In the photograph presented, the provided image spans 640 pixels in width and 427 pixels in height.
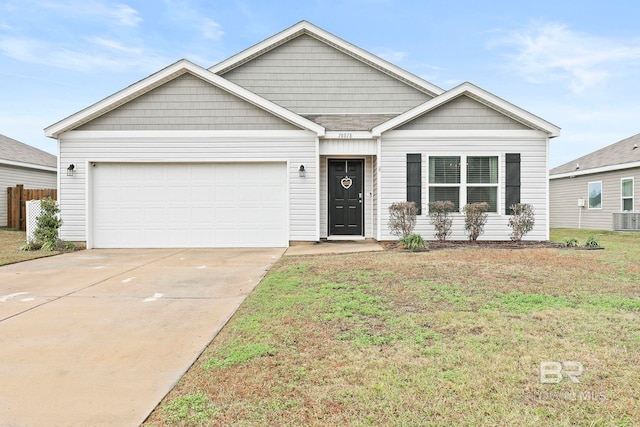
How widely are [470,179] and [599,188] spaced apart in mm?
10659

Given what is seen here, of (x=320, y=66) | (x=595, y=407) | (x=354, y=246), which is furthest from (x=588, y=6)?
(x=595, y=407)

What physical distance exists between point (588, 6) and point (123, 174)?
15391 mm

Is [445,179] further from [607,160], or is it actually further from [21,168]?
[21,168]

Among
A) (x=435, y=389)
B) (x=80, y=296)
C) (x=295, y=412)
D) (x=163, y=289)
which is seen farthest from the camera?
(x=163, y=289)

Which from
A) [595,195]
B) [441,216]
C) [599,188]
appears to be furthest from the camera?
[595,195]

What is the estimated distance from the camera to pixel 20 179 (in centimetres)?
1702

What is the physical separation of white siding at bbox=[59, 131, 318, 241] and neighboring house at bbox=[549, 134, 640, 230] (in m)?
13.2

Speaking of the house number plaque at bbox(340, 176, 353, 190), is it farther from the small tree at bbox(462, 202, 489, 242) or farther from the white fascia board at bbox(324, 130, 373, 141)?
the small tree at bbox(462, 202, 489, 242)

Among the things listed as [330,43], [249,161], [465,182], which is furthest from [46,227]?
[465,182]

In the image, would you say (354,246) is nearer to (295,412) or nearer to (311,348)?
(311,348)

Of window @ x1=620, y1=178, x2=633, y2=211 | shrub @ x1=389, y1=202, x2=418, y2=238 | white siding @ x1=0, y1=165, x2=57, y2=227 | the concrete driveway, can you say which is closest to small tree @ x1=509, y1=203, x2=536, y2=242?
shrub @ x1=389, y1=202, x2=418, y2=238

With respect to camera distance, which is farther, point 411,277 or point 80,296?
point 411,277

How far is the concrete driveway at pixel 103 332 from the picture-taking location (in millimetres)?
2559

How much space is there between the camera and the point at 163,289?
569 cm
